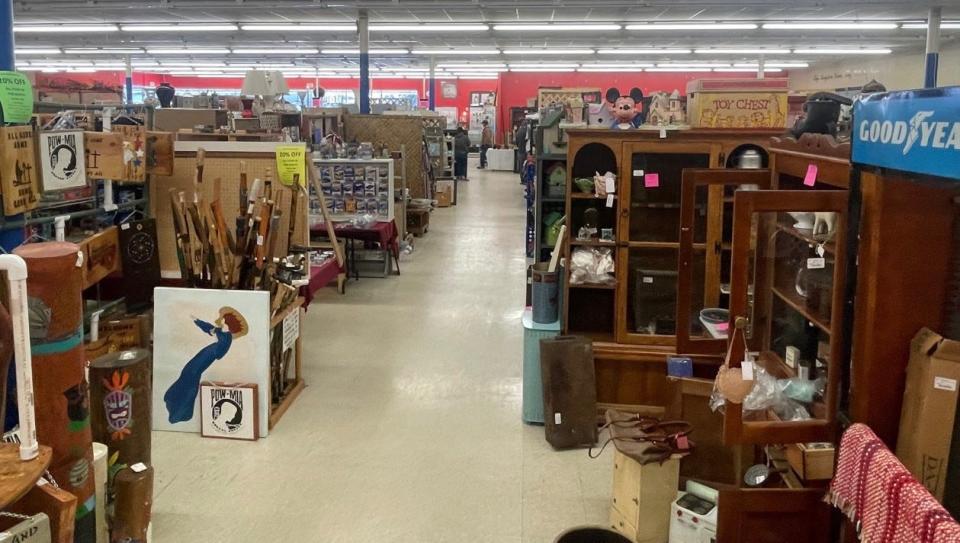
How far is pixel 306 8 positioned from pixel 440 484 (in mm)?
10351

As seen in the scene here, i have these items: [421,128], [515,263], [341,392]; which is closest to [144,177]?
[341,392]

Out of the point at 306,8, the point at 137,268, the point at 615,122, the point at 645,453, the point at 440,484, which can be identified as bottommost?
the point at 440,484

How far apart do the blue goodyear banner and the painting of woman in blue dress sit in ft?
11.0

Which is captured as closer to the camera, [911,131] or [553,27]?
[911,131]

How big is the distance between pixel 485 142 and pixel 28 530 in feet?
84.4

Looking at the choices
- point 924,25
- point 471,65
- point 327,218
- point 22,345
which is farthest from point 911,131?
point 471,65

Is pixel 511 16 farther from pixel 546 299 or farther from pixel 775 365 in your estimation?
pixel 775 365

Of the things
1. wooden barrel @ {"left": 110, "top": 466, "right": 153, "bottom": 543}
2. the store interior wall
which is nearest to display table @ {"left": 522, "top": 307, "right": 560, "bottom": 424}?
wooden barrel @ {"left": 110, "top": 466, "right": 153, "bottom": 543}

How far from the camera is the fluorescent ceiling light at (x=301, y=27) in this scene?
14609 mm

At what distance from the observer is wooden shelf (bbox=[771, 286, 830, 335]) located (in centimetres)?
274

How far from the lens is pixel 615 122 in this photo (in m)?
4.93

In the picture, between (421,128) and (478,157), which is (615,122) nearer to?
(421,128)

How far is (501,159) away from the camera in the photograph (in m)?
25.2

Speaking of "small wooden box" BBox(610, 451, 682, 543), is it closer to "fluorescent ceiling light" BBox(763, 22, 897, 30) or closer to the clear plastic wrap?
the clear plastic wrap
